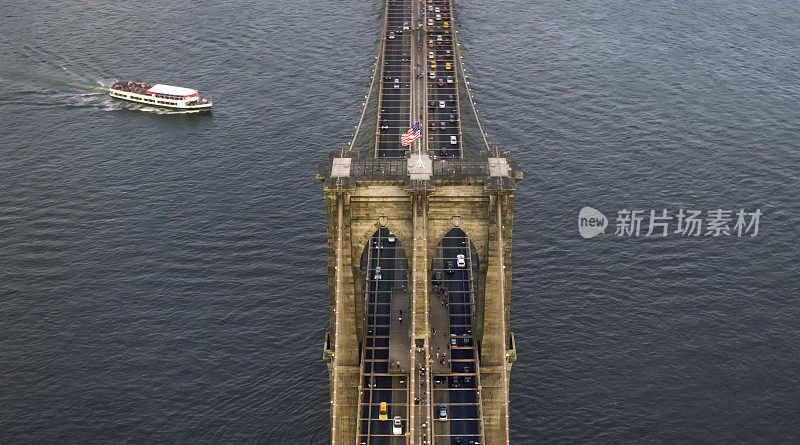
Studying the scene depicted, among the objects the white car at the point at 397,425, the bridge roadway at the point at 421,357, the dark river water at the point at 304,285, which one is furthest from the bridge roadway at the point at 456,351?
the dark river water at the point at 304,285

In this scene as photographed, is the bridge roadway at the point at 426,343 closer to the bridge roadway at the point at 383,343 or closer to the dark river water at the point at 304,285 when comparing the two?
the bridge roadway at the point at 383,343

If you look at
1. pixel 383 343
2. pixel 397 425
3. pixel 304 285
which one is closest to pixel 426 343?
pixel 397 425

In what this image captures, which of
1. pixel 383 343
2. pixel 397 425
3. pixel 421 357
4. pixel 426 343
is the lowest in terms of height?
pixel 397 425

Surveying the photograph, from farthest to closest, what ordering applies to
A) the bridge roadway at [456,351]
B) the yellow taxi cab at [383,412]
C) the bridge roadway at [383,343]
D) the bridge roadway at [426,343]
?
the yellow taxi cab at [383,412], the bridge roadway at [383,343], the bridge roadway at [426,343], the bridge roadway at [456,351]

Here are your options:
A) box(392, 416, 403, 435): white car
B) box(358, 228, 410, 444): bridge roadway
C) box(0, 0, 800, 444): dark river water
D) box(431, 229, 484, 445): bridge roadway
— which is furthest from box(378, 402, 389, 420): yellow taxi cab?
box(0, 0, 800, 444): dark river water

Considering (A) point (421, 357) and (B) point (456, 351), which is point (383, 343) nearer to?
(A) point (421, 357)

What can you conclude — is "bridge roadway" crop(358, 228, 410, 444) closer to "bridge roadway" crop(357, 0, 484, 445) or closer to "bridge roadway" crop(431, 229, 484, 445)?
"bridge roadway" crop(357, 0, 484, 445)

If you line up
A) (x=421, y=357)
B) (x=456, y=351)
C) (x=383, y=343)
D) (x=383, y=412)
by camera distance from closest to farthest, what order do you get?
(x=383, y=412) → (x=421, y=357) → (x=456, y=351) → (x=383, y=343)

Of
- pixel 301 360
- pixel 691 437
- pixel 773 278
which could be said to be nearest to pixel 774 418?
pixel 691 437

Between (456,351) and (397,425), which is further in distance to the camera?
(456,351)
